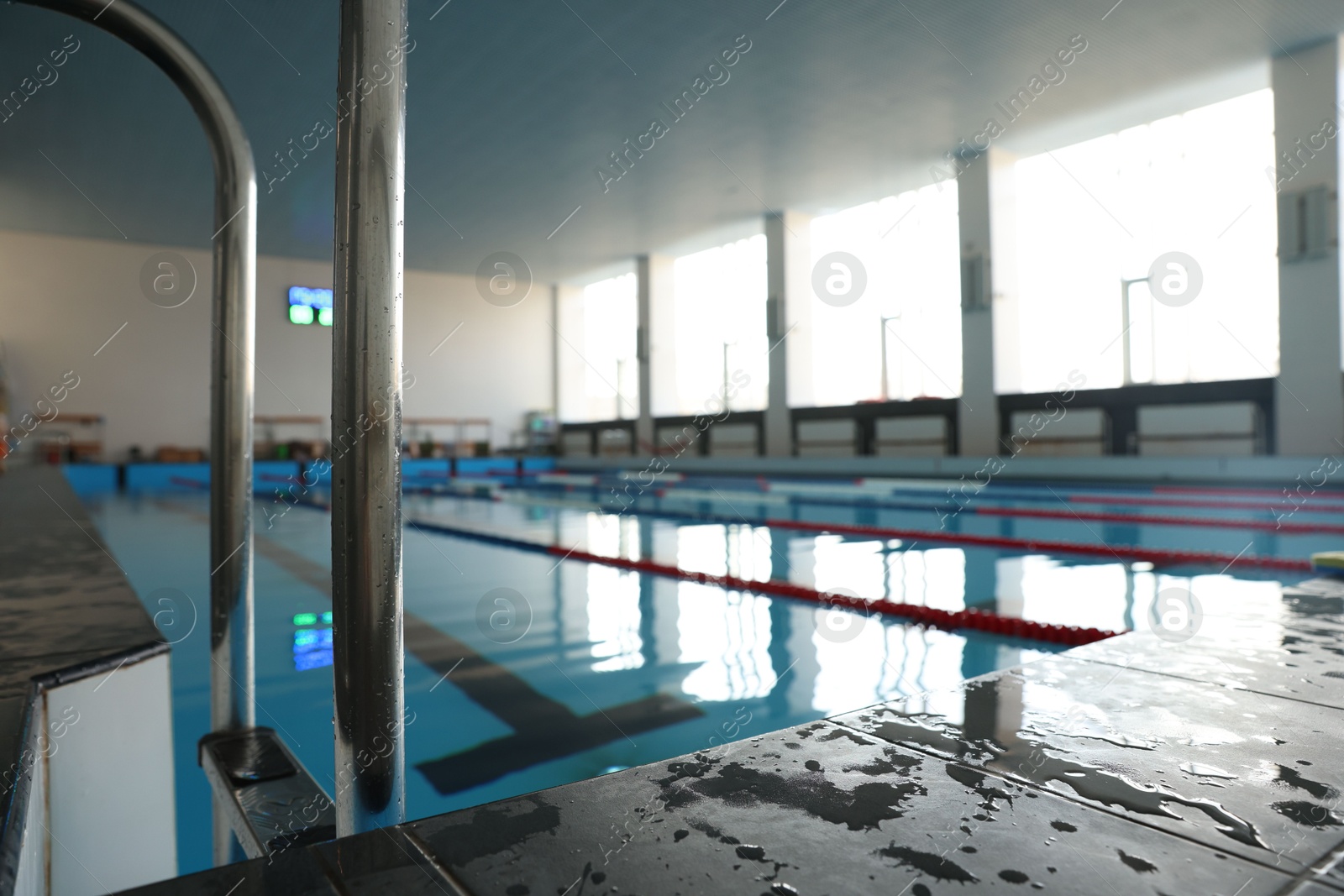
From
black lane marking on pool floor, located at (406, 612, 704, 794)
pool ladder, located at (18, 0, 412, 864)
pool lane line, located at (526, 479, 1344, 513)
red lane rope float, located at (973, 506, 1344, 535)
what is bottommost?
black lane marking on pool floor, located at (406, 612, 704, 794)

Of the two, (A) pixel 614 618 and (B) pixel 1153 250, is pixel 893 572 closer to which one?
(A) pixel 614 618

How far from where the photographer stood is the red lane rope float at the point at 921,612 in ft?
9.46

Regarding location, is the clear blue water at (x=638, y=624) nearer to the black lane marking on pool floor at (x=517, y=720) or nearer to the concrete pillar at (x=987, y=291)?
the black lane marking on pool floor at (x=517, y=720)

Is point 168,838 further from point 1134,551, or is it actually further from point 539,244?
point 539,244

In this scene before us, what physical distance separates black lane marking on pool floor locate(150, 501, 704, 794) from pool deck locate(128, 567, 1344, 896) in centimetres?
92

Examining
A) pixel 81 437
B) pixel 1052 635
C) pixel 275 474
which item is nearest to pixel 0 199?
pixel 81 437

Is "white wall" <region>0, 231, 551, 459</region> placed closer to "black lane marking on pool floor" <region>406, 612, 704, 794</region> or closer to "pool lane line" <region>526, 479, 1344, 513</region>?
"pool lane line" <region>526, 479, 1344, 513</region>

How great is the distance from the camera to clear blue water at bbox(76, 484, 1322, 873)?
2.08 metres

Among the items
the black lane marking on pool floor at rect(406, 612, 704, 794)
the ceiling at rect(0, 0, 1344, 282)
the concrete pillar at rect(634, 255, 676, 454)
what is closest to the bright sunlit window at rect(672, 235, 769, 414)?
the concrete pillar at rect(634, 255, 676, 454)

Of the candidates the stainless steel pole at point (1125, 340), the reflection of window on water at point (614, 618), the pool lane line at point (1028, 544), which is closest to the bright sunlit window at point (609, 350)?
→ the stainless steel pole at point (1125, 340)

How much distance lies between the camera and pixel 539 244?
54.8 feet

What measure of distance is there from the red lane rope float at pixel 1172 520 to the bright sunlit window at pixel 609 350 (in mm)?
13426

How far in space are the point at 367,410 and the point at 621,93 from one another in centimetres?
1002

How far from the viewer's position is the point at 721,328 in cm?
1781
